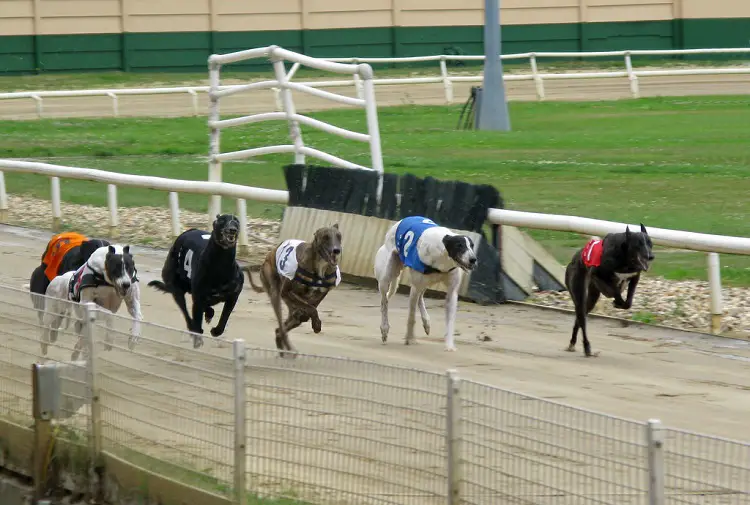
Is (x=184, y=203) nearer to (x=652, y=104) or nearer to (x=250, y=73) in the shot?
(x=652, y=104)

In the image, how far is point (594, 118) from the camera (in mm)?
26781

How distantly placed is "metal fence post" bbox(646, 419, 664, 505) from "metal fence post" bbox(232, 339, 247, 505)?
2.02m

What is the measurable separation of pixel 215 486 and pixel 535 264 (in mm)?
6191

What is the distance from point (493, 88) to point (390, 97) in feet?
24.9

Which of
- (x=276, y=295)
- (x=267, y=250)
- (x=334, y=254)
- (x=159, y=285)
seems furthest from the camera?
(x=267, y=250)

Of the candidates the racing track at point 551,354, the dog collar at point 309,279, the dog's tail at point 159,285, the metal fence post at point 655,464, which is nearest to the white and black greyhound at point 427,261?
the racing track at point 551,354

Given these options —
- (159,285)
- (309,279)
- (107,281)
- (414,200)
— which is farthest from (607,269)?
(414,200)

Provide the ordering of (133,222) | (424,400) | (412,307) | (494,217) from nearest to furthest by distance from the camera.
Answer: (424,400)
(412,307)
(494,217)
(133,222)

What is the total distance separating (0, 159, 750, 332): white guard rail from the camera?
1032 cm

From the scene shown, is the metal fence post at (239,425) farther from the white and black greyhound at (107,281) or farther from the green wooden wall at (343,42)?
the green wooden wall at (343,42)

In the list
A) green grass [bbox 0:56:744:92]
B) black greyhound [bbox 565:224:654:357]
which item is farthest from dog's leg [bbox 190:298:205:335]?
green grass [bbox 0:56:744:92]

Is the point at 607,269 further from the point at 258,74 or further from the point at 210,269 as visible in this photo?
the point at 258,74

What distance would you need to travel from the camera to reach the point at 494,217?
11.8 meters

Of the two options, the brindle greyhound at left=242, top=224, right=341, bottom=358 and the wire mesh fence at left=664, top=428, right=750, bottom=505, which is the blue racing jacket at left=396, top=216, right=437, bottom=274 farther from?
the wire mesh fence at left=664, top=428, right=750, bottom=505
